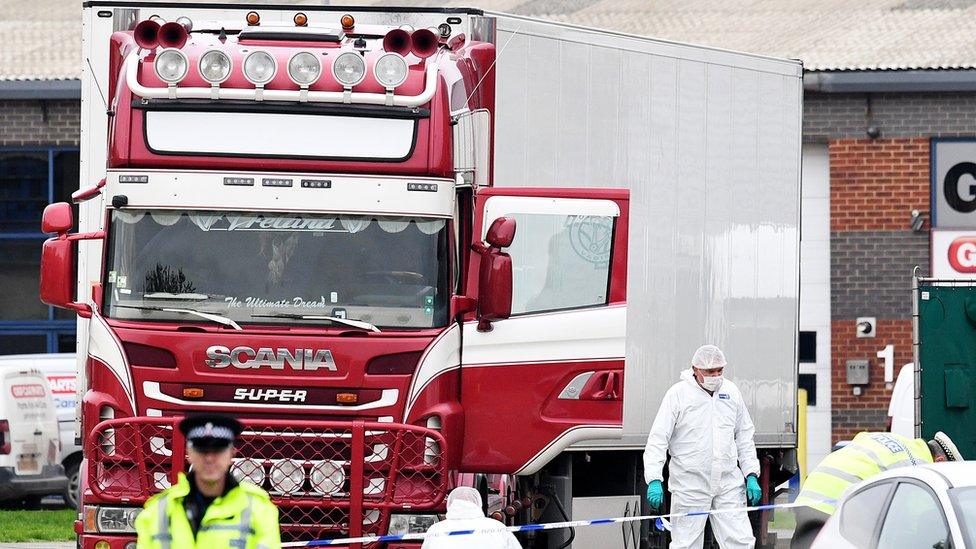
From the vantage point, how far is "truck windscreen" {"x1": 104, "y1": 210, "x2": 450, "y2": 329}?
10.1m

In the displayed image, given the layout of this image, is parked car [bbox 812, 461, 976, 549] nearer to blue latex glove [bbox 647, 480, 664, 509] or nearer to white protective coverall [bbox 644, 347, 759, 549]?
blue latex glove [bbox 647, 480, 664, 509]

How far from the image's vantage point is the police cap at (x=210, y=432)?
589 cm

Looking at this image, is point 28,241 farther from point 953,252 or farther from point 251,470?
point 251,470

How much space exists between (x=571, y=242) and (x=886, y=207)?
1261 centimetres

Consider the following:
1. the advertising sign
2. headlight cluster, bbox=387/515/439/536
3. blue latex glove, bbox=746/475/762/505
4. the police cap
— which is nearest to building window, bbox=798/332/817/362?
the advertising sign

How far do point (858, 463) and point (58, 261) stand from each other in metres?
4.78

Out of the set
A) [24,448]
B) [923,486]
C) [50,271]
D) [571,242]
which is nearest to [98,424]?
[50,271]

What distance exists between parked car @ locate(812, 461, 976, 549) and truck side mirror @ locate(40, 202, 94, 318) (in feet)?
14.8

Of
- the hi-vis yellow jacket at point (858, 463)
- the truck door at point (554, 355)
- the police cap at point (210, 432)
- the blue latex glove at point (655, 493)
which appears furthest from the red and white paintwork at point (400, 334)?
the police cap at point (210, 432)

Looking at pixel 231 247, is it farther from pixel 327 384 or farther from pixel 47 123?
pixel 47 123

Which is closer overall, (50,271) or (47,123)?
(50,271)

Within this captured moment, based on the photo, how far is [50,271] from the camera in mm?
10086

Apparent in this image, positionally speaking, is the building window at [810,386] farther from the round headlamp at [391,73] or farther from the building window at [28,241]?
the round headlamp at [391,73]

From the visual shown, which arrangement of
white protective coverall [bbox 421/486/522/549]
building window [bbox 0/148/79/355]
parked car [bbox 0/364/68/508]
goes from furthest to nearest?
building window [bbox 0/148/79/355] < parked car [bbox 0/364/68/508] < white protective coverall [bbox 421/486/522/549]
